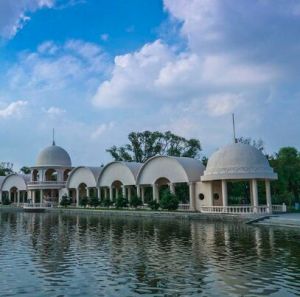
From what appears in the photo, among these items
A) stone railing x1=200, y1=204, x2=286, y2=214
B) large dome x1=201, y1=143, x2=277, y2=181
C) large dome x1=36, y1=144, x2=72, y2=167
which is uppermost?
large dome x1=36, y1=144, x2=72, y2=167

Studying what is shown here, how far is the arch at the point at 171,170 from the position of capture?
3269cm

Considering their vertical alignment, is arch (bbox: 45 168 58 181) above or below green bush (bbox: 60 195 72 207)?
above

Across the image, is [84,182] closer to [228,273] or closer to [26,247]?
[26,247]

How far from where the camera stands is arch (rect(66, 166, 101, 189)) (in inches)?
1743

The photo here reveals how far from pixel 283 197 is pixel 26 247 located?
27.0 meters

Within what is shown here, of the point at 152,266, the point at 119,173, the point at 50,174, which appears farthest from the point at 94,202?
the point at 152,266

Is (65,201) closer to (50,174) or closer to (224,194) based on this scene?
(50,174)

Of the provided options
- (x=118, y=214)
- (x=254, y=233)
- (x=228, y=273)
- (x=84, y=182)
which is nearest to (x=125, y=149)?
(x=84, y=182)

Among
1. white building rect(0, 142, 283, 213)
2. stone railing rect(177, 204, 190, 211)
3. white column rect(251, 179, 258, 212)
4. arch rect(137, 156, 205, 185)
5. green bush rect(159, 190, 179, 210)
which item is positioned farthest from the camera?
stone railing rect(177, 204, 190, 211)

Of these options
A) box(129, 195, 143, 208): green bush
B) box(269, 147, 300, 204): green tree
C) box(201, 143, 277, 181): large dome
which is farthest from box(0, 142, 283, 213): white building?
box(269, 147, 300, 204): green tree

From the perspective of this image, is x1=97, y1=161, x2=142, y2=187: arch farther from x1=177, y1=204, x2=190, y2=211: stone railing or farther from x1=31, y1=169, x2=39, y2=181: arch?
x1=31, y1=169, x2=39, y2=181: arch

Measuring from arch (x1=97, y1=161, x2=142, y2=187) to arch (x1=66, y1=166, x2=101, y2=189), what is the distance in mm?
1935

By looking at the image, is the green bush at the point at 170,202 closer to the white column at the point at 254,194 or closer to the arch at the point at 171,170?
the arch at the point at 171,170

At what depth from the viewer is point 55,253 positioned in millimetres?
13219
